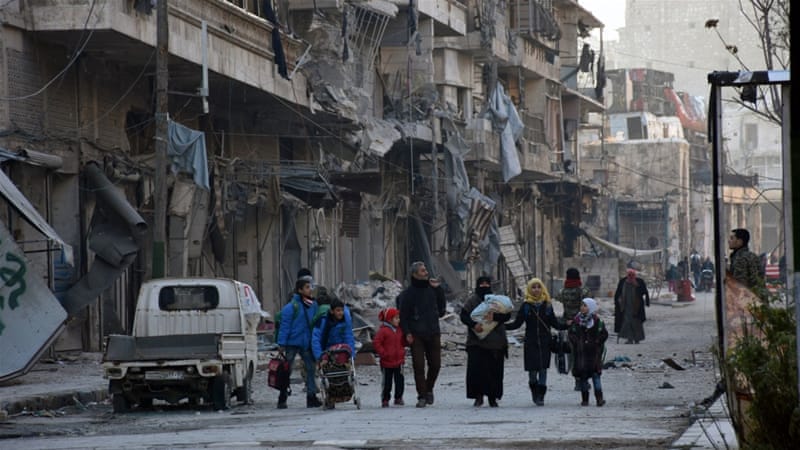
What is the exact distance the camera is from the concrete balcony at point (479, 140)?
5212cm

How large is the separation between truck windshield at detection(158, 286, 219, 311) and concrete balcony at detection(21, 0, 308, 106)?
6122 millimetres

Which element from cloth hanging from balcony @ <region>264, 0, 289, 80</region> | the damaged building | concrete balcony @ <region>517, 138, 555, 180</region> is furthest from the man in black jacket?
concrete balcony @ <region>517, 138, 555, 180</region>

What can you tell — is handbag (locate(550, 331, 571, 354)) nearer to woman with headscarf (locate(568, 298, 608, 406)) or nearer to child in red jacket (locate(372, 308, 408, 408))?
woman with headscarf (locate(568, 298, 608, 406))

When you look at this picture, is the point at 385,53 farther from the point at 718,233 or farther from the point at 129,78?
the point at 718,233

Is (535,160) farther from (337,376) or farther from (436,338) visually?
(337,376)

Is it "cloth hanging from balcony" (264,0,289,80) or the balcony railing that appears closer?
"cloth hanging from balcony" (264,0,289,80)

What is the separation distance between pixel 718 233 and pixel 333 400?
7850mm

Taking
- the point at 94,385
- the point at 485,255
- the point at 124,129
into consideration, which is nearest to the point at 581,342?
the point at 94,385

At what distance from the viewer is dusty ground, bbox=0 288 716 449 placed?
13406 mm

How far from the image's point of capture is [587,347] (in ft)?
58.8

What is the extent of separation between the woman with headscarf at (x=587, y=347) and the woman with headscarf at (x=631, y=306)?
569 inches

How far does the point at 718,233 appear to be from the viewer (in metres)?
11.1

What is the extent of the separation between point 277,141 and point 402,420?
23423 millimetres

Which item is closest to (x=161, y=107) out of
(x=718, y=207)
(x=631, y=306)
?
(x=631, y=306)
